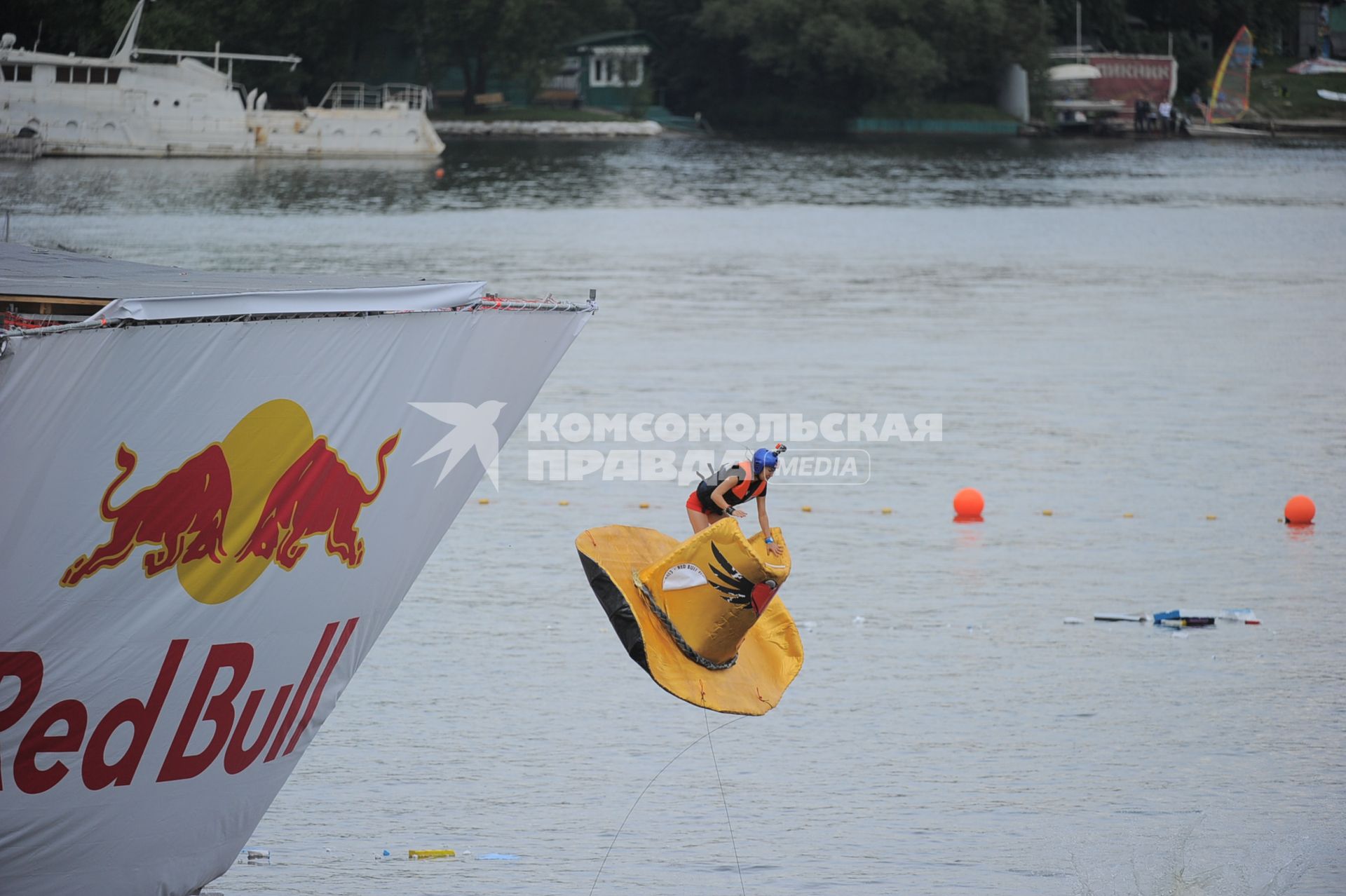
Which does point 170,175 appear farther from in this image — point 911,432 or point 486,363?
point 486,363

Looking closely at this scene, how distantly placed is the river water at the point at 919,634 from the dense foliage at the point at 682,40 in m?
55.5

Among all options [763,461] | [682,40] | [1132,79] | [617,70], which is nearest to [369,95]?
[617,70]

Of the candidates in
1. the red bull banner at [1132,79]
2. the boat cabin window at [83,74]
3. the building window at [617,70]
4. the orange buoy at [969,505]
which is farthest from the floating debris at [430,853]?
the red bull banner at [1132,79]

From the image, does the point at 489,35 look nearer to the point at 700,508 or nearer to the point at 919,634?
the point at 919,634

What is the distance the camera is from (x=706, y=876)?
48.2 ft

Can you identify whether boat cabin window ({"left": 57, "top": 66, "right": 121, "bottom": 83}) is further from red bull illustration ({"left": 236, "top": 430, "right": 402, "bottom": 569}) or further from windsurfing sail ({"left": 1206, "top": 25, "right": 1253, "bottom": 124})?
red bull illustration ({"left": 236, "top": 430, "right": 402, "bottom": 569})

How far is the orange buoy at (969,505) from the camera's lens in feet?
84.4

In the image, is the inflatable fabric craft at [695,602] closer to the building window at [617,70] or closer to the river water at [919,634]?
the river water at [919,634]

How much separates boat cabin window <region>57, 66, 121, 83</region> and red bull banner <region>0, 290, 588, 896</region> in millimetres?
79889

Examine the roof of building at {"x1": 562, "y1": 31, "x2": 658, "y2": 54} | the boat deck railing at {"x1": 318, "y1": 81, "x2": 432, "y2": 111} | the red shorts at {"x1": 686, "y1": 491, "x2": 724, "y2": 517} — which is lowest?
the red shorts at {"x1": 686, "y1": 491, "x2": 724, "y2": 517}

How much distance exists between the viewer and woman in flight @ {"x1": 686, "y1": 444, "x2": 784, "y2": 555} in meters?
14.6

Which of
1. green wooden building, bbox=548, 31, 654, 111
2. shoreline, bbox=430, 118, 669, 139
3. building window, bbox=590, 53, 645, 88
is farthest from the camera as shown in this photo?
building window, bbox=590, 53, 645, 88

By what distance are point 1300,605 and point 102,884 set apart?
14812mm

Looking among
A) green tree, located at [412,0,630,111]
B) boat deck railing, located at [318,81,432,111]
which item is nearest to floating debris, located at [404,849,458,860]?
boat deck railing, located at [318,81,432,111]
